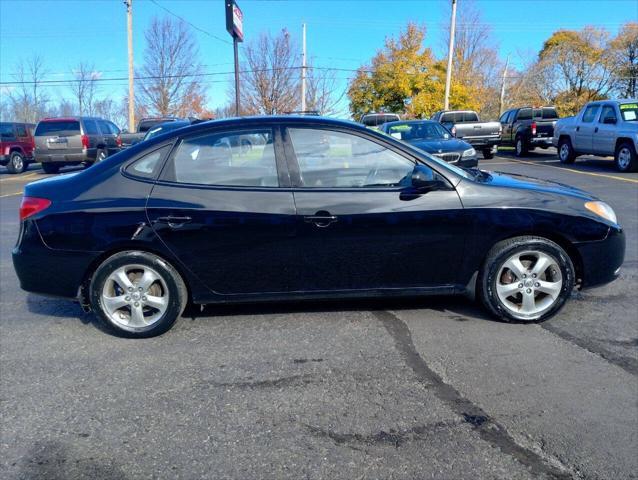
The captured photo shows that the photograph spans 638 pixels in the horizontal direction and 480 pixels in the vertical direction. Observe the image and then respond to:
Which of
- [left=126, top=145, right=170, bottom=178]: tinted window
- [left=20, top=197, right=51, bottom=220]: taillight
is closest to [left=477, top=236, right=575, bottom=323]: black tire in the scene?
[left=126, top=145, right=170, bottom=178]: tinted window

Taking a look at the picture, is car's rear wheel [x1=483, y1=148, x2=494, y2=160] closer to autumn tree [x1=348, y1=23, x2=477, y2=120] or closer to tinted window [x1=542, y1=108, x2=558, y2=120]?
tinted window [x1=542, y1=108, x2=558, y2=120]

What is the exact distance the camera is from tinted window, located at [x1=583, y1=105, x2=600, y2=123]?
1562cm

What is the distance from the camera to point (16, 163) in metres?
20.9

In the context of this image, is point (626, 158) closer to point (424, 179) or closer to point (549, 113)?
point (549, 113)

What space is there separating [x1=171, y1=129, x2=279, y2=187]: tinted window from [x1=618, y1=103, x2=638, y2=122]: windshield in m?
13.6

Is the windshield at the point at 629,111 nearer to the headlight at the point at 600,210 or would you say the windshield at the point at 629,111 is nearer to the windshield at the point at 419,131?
the windshield at the point at 419,131

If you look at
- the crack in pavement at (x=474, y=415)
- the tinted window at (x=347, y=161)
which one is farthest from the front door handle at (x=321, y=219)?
the crack in pavement at (x=474, y=415)

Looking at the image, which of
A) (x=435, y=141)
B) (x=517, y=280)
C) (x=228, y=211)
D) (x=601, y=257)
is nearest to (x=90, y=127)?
(x=435, y=141)

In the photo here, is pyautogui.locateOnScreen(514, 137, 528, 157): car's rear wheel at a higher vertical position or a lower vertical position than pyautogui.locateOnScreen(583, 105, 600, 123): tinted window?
lower

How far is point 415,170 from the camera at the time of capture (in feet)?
13.1

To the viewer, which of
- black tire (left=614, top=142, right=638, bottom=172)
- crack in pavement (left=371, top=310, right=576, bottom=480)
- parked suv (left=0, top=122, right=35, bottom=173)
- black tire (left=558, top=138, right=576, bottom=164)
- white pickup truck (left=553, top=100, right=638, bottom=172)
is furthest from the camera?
parked suv (left=0, top=122, right=35, bottom=173)

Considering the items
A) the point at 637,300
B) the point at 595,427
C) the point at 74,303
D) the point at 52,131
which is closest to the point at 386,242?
the point at 595,427

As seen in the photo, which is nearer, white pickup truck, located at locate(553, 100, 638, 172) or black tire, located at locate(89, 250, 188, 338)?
black tire, located at locate(89, 250, 188, 338)

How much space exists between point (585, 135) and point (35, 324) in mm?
15794
